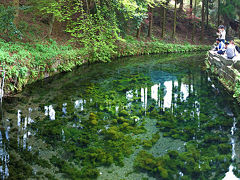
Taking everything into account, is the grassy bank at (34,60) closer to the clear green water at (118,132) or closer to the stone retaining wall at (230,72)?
the clear green water at (118,132)

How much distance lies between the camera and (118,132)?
6109mm

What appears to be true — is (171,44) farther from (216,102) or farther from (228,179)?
(228,179)

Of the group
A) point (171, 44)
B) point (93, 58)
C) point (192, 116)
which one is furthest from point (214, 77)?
point (171, 44)

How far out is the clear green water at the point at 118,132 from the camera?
4.57 m

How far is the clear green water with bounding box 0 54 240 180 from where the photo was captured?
4.57m

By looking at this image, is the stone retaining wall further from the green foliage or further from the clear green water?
the green foliage

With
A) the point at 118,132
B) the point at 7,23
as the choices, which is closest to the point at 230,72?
the point at 118,132

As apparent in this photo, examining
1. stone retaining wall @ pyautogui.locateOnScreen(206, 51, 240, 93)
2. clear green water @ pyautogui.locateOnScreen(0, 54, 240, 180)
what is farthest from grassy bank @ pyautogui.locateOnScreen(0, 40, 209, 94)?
stone retaining wall @ pyautogui.locateOnScreen(206, 51, 240, 93)

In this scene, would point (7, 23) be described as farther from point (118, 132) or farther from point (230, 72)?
point (230, 72)

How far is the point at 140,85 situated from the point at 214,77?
15.2 ft

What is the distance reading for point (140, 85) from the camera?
11219 mm

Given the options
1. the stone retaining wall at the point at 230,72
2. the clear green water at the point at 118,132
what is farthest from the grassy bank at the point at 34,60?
the stone retaining wall at the point at 230,72

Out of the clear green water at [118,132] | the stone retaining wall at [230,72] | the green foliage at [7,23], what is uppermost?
the green foliage at [7,23]

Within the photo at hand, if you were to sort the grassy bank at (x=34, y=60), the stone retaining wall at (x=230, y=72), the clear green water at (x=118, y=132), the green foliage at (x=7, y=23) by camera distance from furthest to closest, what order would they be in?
the green foliage at (x=7, y=23)
the stone retaining wall at (x=230, y=72)
the grassy bank at (x=34, y=60)
the clear green water at (x=118, y=132)
